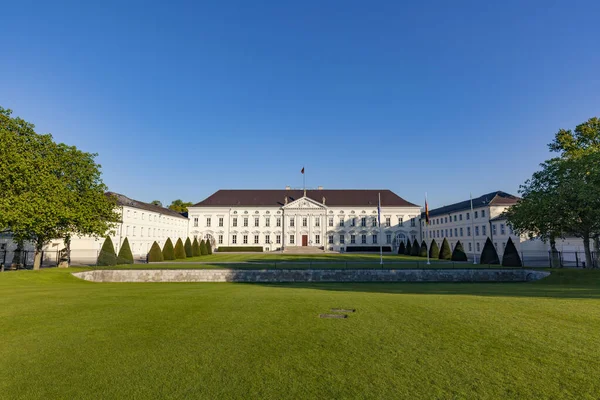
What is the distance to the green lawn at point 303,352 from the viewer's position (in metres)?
4.52

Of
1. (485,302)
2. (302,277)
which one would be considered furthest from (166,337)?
(302,277)

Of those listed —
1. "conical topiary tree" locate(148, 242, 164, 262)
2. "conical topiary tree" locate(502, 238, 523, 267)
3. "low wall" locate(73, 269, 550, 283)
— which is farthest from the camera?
"conical topiary tree" locate(148, 242, 164, 262)

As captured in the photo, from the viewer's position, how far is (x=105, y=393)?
452 centimetres

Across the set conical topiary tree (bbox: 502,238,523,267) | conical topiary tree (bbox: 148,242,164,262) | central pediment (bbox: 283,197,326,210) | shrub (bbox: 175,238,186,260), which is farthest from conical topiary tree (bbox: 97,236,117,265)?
central pediment (bbox: 283,197,326,210)

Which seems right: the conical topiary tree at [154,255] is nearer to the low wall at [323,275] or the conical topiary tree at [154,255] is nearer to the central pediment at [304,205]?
the low wall at [323,275]

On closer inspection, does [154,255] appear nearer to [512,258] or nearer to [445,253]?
[445,253]

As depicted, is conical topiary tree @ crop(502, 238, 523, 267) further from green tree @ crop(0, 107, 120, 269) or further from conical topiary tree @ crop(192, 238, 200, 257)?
conical topiary tree @ crop(192, 238, 200, 257)

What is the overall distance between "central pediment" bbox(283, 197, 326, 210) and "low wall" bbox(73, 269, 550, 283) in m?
46.0

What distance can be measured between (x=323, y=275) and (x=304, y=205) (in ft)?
152

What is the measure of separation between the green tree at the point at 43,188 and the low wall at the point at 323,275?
5294 mm

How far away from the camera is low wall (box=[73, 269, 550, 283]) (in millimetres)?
24606

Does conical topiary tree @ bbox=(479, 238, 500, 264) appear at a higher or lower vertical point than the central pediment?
lower

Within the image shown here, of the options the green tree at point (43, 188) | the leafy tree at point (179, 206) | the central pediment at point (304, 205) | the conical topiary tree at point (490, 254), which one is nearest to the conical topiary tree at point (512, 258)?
the conical topiary tree at point (490, 254)

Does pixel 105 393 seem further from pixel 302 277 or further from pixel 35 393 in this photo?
pixel 302 277
